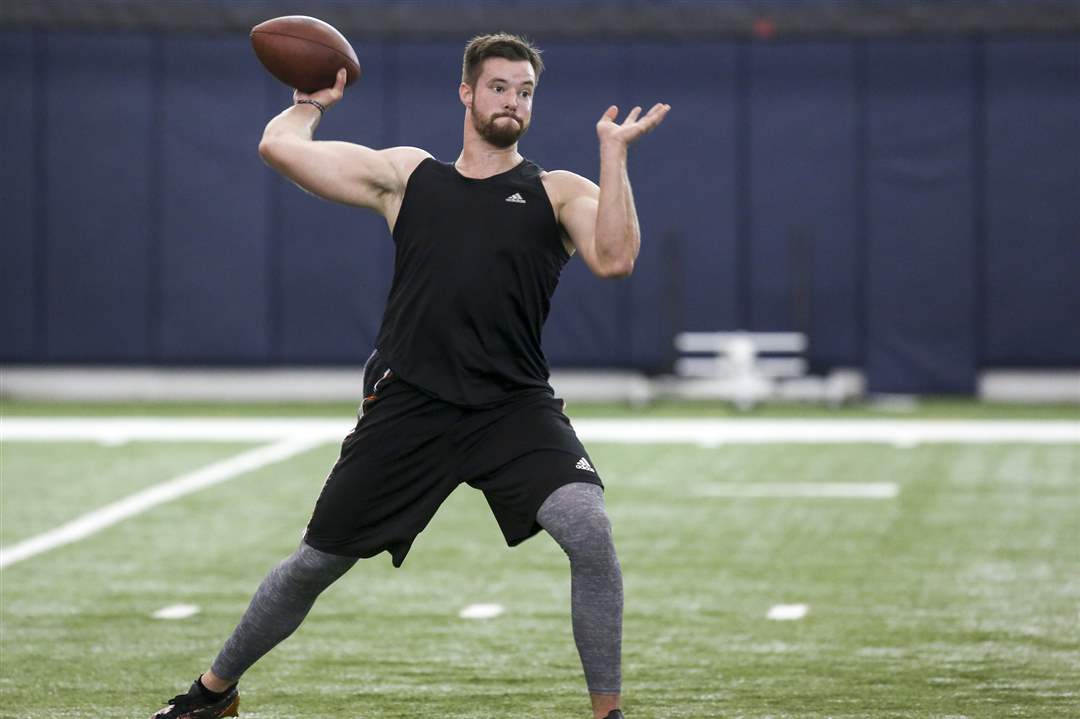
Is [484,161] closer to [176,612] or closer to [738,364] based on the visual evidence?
[176,612]

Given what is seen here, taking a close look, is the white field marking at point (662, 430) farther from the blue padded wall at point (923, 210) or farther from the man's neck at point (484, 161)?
the man's neck at point (484, 161)

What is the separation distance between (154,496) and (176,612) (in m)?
3.60

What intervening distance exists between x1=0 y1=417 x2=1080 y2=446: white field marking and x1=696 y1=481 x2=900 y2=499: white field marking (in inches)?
93.2

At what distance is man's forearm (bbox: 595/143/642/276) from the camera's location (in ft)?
13.2

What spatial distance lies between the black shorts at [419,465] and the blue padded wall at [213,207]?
45.5ft

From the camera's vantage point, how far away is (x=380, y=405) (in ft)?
14.4

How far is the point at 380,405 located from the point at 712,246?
44.4 feet

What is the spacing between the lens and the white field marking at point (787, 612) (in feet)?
21.2

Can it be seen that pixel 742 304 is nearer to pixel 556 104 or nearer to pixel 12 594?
pixel 556 104

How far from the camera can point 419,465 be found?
4.33 meters

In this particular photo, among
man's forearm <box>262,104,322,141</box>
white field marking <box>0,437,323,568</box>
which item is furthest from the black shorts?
white field marking <box>0,437,323,568</box>

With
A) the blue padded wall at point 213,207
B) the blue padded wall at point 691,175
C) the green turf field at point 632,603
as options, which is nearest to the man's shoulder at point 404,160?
the green turf field at point 632,603

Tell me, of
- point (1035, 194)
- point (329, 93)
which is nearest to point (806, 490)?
point (329, 93)

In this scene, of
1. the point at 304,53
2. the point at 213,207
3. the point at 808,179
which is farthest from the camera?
the point at 213,207
